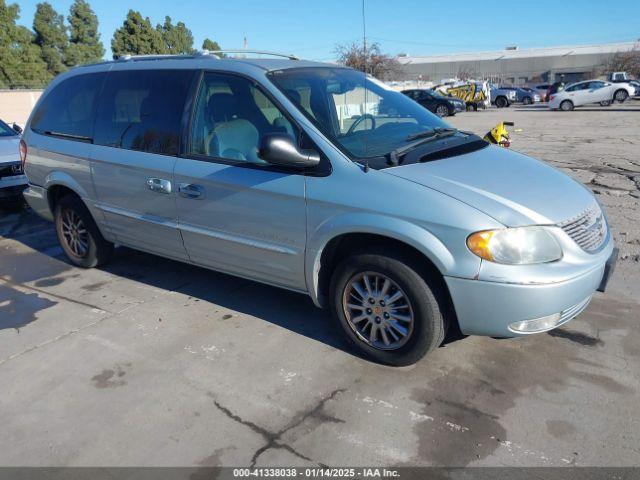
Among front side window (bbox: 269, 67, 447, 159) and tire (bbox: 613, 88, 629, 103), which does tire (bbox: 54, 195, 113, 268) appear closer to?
front side window (bbox: 269, 67, 447, 159)

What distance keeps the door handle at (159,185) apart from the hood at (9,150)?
4.57 m

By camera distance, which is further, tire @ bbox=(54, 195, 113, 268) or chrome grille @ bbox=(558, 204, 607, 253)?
tire @ bbox=(54, 195, 113, 268)

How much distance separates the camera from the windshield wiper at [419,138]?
3.38m

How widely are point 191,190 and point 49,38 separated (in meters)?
45.2

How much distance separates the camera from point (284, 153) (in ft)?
10.7

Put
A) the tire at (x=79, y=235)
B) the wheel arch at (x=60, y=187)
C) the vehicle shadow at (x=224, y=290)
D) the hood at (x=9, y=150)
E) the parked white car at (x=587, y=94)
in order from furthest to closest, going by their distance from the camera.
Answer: the parked white car at (x=587, y=94) < the hood at (x=9, y=150) < the tire at (x=79, y=235) < the wheel arch at (x=60, y=187) < the vehicle shadow at (x=224, y=290)

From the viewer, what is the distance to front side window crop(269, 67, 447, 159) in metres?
3.58

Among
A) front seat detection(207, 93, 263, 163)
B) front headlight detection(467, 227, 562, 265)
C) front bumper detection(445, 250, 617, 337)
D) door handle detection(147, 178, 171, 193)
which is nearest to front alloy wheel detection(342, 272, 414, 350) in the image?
front bumper detection(445, 250, 617, 337)

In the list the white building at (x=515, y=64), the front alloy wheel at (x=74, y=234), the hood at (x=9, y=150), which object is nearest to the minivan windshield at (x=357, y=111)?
the front alloy wheel at (x=74, y=234)

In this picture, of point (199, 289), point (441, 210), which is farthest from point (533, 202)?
point (199, 289)

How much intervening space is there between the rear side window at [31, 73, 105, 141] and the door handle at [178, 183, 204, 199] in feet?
4.45

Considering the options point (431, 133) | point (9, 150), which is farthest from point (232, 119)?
point (9, 150)

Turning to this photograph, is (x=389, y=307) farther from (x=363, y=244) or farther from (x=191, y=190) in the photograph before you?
(x=191, y=190)

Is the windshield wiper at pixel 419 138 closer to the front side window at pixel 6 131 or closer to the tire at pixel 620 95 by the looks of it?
the front side window at pixel 6 131
